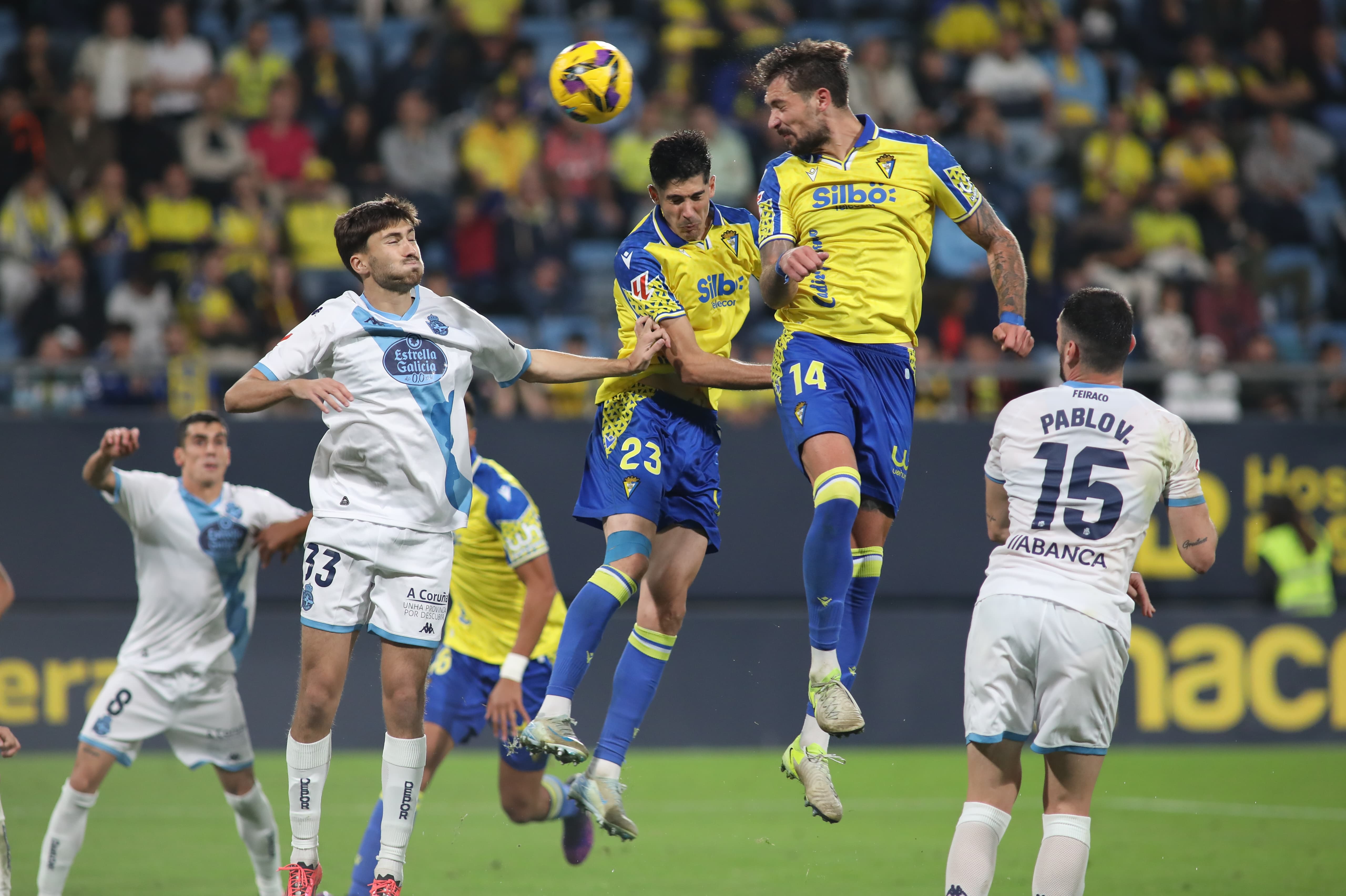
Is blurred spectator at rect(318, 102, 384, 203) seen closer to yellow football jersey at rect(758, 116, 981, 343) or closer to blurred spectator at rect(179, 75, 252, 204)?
blurred spectator at rect(179, 75, 252, 204)

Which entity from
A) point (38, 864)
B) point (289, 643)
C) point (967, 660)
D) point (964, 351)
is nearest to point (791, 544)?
point (964, 351)

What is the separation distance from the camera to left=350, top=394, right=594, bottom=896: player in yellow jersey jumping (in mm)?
7887

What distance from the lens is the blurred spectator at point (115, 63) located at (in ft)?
51.2

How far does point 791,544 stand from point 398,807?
7516 millimetres

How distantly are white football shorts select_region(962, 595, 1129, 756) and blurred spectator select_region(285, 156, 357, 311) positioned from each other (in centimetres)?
1021

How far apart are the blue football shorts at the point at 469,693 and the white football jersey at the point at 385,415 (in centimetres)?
217

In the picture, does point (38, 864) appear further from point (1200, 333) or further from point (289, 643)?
point (1200, 333)

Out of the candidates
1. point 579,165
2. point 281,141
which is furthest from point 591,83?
point 281,141

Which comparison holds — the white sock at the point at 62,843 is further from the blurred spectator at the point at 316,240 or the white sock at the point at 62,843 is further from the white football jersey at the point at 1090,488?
the blurred spectator at the point at 316,240

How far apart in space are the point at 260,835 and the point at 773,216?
417cm

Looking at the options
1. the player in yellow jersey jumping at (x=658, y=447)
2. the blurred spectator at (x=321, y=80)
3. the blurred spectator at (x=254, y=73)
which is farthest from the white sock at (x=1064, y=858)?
the blurred spectator at (x=254, y=73)

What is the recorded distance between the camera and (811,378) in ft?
22.2

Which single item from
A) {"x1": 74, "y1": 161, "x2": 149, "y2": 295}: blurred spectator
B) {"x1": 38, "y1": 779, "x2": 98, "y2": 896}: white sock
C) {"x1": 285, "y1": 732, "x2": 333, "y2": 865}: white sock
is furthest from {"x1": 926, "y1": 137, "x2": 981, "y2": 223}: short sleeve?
{"x1": 74, "y1": 161, "x2": 149, "y2": 295}: blurred spectator

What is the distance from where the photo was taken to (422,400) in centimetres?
645
